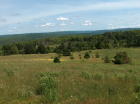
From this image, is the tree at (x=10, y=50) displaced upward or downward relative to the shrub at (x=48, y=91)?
downward

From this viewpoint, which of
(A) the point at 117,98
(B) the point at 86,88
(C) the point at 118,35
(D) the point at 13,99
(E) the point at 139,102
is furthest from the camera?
(C) the point at 118,35

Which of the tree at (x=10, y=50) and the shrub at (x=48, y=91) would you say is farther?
the tree at (x=10, y=50)

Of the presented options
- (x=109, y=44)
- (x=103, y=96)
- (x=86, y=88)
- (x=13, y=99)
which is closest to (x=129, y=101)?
(x=103, y=96)

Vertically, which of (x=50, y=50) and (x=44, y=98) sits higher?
(x=44, y=98)

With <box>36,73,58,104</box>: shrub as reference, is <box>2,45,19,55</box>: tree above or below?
below

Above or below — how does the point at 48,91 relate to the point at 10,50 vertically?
above

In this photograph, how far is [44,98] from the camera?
507 centimetres

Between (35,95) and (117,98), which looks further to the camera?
(35,95)

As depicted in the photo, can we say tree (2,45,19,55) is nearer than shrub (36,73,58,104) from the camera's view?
No

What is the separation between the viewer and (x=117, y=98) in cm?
499

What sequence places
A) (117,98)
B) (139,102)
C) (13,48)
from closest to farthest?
1. (139,102)
2. (117,98)
3. (13,48)

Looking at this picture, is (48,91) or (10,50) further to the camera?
(10,50)

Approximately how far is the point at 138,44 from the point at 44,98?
97.4 meters

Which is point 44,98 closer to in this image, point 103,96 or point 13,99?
point 13,99
